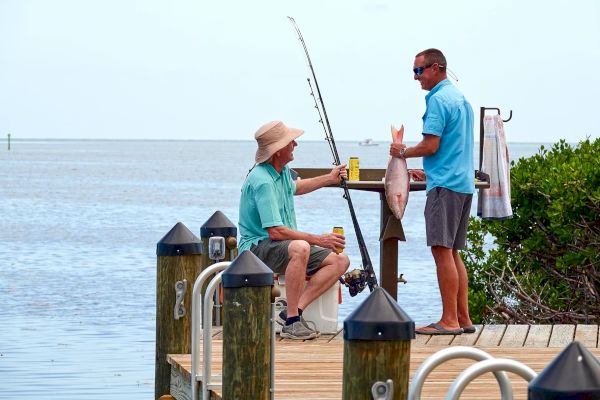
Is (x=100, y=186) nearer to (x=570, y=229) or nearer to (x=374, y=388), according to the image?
(x=570, y=229)

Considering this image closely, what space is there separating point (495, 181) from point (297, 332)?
1.72 meters

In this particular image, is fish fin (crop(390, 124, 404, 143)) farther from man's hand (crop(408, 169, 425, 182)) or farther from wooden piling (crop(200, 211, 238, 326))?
wooden piling (crop(200, 211, 238, 326))

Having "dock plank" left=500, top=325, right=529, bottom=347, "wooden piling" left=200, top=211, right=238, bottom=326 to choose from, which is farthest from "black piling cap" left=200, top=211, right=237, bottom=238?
"dock plank" left=500, top=325, right=529, bottom=347

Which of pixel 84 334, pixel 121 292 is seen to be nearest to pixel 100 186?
pixel 121 292

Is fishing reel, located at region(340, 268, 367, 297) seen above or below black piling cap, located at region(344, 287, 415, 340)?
below

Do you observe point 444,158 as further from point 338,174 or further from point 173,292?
point 173,292

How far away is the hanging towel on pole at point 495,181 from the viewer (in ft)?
31.1

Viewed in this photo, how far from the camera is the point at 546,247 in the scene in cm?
1245

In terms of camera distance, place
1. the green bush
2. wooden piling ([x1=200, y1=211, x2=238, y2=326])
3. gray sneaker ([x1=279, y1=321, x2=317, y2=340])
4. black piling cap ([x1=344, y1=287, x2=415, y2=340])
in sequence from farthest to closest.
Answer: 1. the green bush
2. wooden piling ([x1=200, y1=211, x2=238, y2=326])
3. gray sneaker ([x1=279, y1=321, x2=317, y2=340])
4. black piling cap ([x1=344, y1=287, x2=415, y2=340])

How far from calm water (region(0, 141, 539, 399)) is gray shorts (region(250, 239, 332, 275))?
487 cm

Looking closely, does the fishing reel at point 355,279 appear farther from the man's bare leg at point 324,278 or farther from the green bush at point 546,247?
the green bush at point 546,247

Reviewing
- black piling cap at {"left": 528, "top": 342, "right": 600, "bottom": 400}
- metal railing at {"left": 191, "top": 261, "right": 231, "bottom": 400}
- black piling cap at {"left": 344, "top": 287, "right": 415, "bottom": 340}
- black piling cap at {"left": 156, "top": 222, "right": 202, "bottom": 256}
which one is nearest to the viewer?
black piling cap at {"left": 528, "top": 342, "right": 600, "bottom": 400}

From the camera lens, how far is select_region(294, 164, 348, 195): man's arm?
29.0 ft

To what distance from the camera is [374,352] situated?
5160 millimetres
